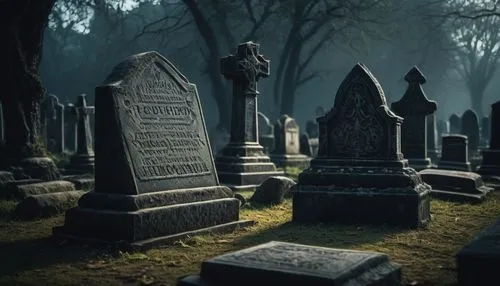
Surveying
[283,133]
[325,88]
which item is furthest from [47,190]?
[325,88]

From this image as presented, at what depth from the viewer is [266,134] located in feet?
85.0

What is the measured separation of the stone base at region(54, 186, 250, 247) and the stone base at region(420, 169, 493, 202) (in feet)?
16.3

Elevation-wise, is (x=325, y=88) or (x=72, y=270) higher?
(x=325, y=88)

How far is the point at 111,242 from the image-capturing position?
5.07m

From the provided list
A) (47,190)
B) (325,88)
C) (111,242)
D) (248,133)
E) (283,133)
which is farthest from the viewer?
(325,88)

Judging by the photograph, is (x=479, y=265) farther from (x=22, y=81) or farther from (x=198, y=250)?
(x=22, y=81)

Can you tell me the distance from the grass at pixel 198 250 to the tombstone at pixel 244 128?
3.58 m

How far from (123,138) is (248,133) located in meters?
6.28

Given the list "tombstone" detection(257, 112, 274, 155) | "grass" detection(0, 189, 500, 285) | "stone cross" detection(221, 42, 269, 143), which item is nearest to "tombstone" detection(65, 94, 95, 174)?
"stone cross" detection(221, 42, 269, 143)

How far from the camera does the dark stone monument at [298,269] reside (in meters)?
3.11

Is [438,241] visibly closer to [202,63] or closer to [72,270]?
[72,270]

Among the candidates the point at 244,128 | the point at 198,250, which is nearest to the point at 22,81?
the point at 244,128

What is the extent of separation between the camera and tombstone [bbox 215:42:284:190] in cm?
1091

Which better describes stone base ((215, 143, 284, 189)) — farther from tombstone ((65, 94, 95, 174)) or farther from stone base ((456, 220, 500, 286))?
stone base ((456, 220, 500, 286))
